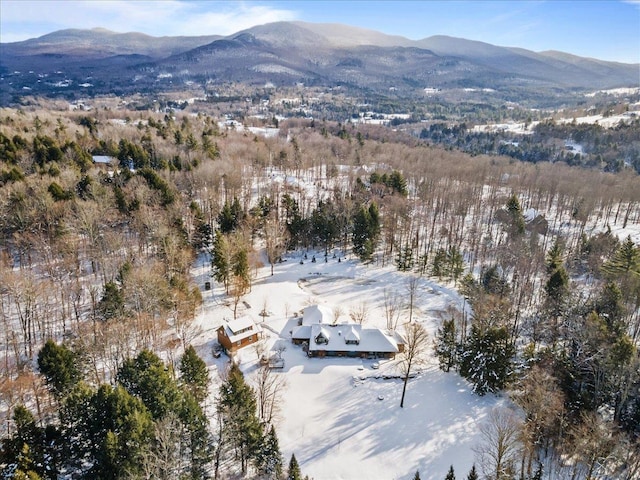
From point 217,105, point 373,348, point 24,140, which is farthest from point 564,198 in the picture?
point 217,105

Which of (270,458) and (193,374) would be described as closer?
(270,458)

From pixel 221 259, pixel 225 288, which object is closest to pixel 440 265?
pixel 225 288

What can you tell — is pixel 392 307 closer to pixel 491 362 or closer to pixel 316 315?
pixel 316 315

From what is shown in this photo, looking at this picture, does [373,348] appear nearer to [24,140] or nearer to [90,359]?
[90,359]

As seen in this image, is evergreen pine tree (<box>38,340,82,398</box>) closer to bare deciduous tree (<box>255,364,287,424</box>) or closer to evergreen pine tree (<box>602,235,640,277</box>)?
bare deciduous tree (<box>255,364,287,424</box>)

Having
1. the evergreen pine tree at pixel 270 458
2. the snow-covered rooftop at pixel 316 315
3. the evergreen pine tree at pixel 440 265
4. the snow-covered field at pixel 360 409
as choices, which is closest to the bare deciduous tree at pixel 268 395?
the snow-covered field at pixel 360 409

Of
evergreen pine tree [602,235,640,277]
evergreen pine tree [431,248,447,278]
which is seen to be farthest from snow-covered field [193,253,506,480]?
evergreen pine tree [602,235,640,277]
